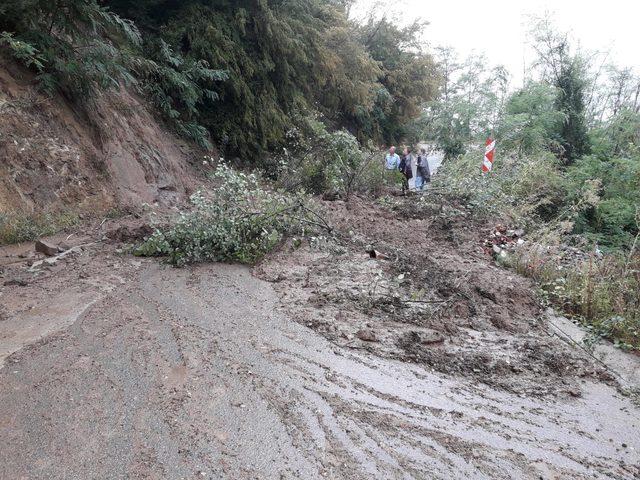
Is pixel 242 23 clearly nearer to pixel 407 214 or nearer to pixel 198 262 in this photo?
pixel 407 214

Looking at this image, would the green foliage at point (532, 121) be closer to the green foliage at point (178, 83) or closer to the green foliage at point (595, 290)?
the green foliage at point (595, 290)

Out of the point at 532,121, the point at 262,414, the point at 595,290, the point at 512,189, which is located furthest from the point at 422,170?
the point at 262,414

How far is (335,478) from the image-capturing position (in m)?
2.48

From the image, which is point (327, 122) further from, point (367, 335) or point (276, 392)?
point (276, 392)

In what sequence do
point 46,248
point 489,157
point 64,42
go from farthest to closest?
point 489,157 < point 64,42 < point 46,248

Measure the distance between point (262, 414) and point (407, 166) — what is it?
10.5 metres

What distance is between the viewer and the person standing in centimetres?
1198

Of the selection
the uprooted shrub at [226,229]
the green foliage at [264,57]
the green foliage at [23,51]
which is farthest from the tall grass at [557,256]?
the green foliage at [23,51]

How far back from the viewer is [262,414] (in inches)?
117

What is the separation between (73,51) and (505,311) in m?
7.29

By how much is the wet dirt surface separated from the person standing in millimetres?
7380

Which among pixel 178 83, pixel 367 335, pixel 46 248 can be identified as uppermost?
pixel 178 83

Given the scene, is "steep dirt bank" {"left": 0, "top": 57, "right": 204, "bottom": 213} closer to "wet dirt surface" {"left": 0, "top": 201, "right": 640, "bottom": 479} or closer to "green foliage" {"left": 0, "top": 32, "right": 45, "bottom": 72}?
"green foliage" {"left": 0, "top": 32, "right": 45, "bottom": 72}

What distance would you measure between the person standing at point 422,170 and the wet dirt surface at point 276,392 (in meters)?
7.38
